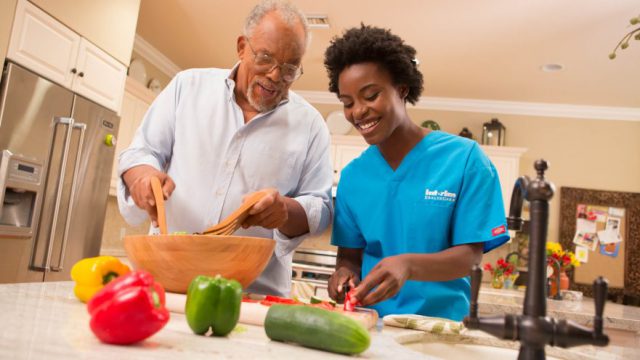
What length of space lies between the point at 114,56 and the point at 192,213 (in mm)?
2449

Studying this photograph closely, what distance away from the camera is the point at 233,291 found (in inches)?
30.2

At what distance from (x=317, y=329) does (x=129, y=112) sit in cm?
395

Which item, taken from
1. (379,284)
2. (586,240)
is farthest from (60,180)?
(586,240)

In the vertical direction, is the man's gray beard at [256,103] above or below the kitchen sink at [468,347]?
above

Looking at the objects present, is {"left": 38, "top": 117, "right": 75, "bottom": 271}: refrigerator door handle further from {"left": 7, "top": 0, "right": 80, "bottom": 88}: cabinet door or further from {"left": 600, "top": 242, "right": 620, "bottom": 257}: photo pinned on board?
{"left": 600, "top": 242, "right": 620, "bottom": 257}: photo pinned on board

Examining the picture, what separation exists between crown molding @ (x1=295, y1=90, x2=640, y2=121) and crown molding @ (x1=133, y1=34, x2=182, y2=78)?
8.67ft

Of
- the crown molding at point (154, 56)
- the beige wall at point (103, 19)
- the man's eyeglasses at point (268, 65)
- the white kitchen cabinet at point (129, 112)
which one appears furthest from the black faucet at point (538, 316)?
the crown molding at point (154, 56)

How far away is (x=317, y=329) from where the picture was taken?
2.41 feet

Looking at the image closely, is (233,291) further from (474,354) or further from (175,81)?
(175,81)

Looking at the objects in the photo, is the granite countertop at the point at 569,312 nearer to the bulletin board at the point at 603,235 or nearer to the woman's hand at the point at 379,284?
the woman's hand at the point at 379,284

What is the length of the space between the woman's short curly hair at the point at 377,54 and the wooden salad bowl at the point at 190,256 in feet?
1.98

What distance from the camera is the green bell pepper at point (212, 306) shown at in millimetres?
740

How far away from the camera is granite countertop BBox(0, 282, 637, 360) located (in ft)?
1.96

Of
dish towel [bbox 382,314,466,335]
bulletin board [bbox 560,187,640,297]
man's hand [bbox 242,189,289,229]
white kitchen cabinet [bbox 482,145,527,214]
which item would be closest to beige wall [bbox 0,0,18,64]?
man's hand [bbox 242,189,289,229]
